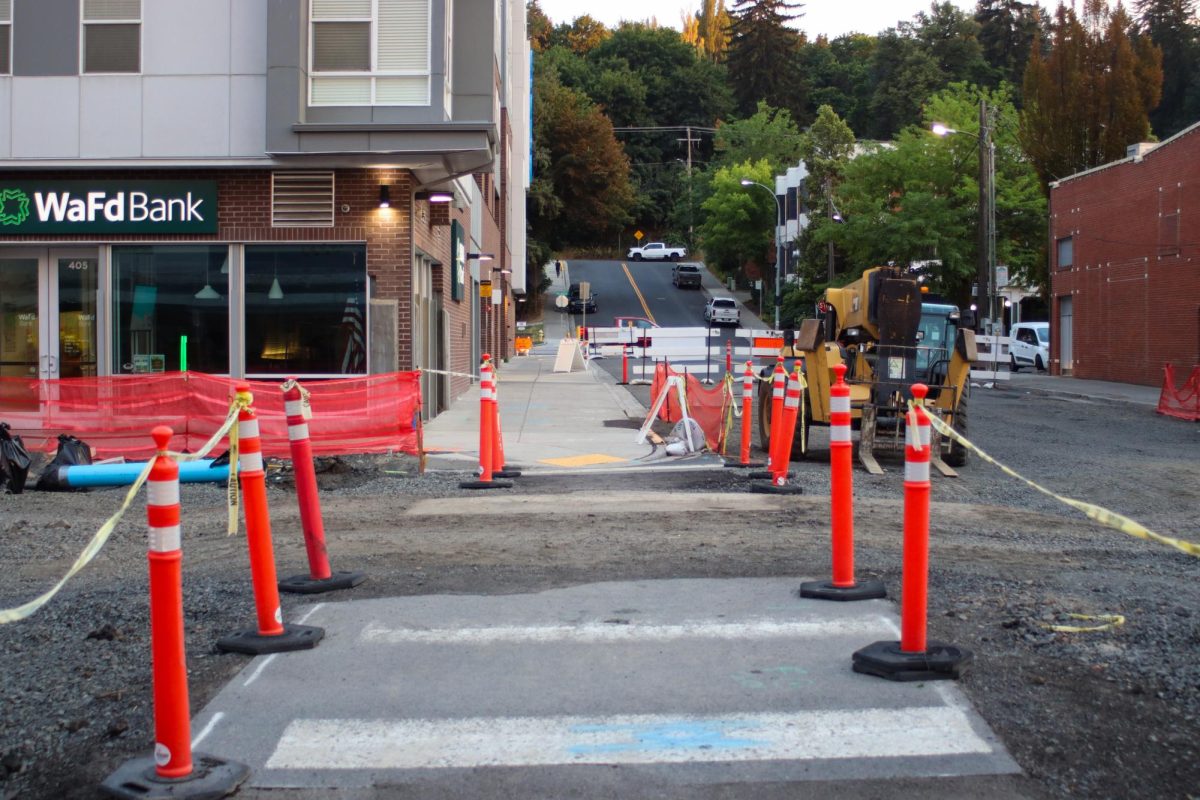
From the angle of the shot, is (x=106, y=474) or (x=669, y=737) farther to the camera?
(x=106, y=474)

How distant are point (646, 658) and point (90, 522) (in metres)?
6.99

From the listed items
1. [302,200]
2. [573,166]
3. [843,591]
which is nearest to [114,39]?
[302,200]

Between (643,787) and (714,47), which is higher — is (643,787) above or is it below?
below

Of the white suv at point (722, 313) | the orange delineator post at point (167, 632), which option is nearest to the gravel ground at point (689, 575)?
the orange delineator post at point (167, 632)

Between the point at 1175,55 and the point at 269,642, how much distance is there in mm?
87267

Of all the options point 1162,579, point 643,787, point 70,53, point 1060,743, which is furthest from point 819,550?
point 70,53

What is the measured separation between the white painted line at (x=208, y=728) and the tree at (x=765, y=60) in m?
116

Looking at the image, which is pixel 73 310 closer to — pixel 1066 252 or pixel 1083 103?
pixel 1066 252

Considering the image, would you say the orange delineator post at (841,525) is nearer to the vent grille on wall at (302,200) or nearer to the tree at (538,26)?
the vent grille on wall at (302,200)

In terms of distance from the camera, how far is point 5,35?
17.5 m

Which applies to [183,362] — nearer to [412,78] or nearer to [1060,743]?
[412,78]

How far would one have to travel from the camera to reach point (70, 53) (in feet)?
57.2

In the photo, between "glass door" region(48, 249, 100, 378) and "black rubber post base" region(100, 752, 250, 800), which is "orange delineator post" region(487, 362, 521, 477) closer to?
"glass door" region(48, 249, 100, 378)

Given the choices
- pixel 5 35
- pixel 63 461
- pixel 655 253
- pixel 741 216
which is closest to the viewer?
pixel 63 461
